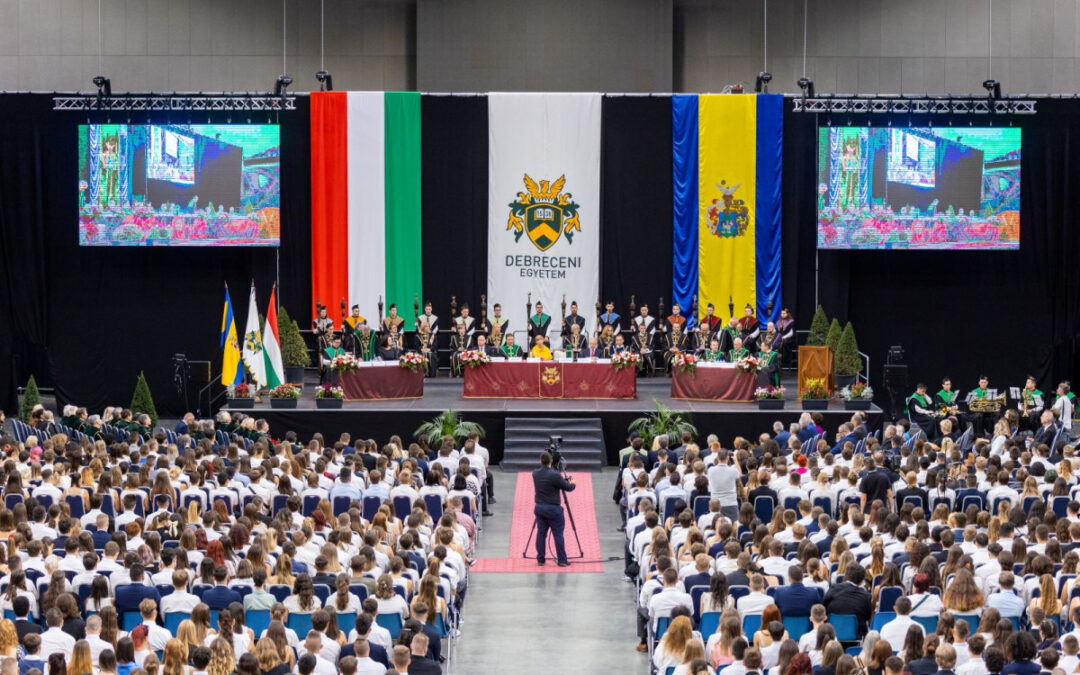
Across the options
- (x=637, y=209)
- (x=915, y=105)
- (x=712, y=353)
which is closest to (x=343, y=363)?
(x=712, y=353)

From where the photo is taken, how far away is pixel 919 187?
29281 mm

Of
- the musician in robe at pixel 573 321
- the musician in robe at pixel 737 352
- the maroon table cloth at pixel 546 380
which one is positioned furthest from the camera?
the musician in robe at pixel 573 321

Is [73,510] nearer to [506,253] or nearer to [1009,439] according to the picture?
[1009,439]

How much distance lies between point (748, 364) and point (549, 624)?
11094 millimetres

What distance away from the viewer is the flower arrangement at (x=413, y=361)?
26.3 meters

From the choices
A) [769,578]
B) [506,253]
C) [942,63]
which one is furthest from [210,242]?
[769,578]

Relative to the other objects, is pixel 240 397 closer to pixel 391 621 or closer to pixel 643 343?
pixel 643 343

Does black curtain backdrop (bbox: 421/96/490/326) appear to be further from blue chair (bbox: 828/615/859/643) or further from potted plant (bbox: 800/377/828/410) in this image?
blue chair (bbox: 828/615/859/643)

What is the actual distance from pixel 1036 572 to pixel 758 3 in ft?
71.1

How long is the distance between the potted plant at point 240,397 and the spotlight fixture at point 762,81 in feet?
40.0

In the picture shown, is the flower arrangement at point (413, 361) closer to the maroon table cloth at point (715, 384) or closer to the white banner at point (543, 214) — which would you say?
the maroon table cloth at point (715, 384)

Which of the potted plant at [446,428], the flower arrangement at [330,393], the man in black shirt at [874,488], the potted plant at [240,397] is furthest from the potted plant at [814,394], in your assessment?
the potted plant at [240,397]

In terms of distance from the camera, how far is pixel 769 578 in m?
13.5

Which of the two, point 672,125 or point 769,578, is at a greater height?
point 672,125
